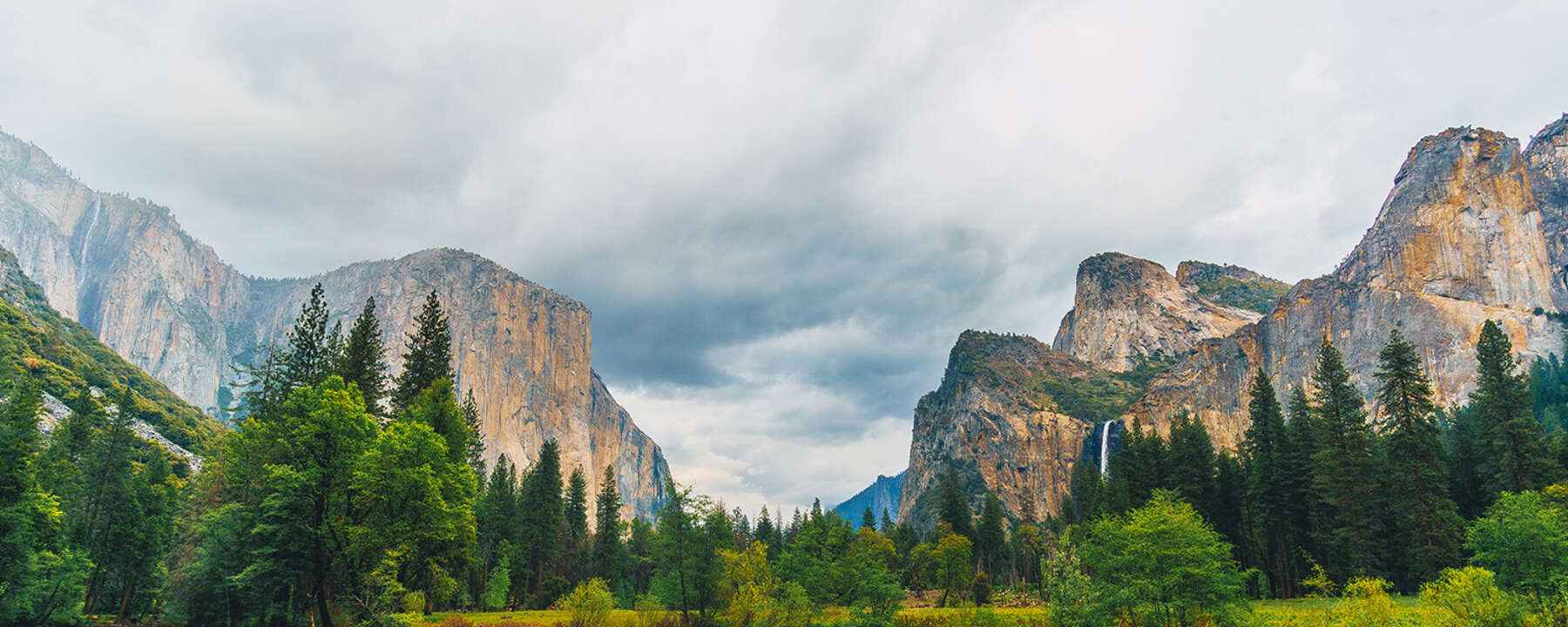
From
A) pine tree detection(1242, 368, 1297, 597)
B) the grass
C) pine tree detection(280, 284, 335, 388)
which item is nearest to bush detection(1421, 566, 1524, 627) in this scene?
the grass

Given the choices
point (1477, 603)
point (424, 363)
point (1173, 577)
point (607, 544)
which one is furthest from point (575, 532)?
point (1477, 603)

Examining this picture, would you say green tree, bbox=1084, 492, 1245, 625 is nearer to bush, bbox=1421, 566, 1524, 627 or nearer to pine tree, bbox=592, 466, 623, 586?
bush, bbox=1421, 566, 1524, 627

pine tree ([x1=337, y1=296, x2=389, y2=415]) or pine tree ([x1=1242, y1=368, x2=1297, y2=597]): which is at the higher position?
pine tree ([x1=337, y1=296, x2=389, y2=415])

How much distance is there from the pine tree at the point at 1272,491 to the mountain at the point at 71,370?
3140 inches

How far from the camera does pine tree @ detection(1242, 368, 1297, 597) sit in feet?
165

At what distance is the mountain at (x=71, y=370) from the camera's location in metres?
87.5

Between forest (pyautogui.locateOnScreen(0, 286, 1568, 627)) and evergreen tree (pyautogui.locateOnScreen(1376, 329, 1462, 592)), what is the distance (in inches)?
6.2

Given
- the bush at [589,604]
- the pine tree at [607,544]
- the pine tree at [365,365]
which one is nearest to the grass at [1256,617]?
the bush at [589,604]

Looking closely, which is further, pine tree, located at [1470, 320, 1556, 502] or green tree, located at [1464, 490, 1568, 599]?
pine tree, located at [1470, 320, 1556, 502]

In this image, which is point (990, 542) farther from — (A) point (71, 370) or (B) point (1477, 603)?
(A) point (71, 370)

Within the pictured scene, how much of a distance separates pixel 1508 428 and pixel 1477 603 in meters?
33.3

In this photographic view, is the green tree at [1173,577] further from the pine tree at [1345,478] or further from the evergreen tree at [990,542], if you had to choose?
the evergreen tree at [990,542]

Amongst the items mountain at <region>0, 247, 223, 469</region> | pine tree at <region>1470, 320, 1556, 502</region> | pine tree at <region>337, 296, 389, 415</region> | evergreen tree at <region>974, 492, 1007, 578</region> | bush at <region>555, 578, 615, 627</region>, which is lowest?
evergreen tree at <region>974, 492, 1007, 578</region>

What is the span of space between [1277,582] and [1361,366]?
11889 centimetres
